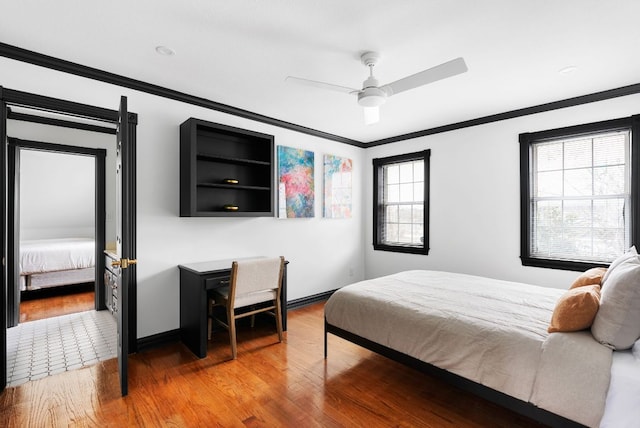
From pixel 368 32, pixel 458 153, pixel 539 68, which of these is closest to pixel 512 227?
pixel 458 153

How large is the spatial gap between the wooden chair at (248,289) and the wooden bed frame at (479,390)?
3.00ft

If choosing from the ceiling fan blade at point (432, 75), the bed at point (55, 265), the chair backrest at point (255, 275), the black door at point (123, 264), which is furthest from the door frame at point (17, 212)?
the ceiling fan blade at point (432, 75)

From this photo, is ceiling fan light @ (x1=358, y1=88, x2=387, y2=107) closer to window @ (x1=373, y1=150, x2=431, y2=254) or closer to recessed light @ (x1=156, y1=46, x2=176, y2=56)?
recessed light @ (x1=156, y1=46, x2=176, y2=56)

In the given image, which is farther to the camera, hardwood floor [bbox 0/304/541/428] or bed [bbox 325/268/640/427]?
hardwood floor [bbox 0/304/541/428]

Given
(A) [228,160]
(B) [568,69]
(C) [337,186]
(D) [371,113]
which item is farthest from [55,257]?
(B) [568,69]

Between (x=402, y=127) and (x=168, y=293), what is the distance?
3527 millimetres

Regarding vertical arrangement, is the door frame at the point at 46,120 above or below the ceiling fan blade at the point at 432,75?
below

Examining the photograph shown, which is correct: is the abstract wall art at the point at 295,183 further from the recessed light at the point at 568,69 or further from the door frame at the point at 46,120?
the recessed light at the point at 568,69

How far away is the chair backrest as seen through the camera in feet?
9.29

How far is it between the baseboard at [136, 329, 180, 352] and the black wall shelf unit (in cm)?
118

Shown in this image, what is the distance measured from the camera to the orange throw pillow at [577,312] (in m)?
1.68

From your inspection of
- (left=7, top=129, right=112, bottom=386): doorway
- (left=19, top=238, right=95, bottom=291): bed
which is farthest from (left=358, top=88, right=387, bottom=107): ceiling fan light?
(left=19, top=238, right=95, bottom=291): bed

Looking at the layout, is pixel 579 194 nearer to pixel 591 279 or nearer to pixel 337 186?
pixel 591 279

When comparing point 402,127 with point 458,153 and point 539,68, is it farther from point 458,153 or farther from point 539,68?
point 539,68
